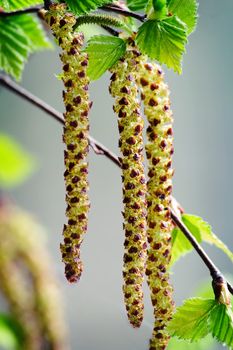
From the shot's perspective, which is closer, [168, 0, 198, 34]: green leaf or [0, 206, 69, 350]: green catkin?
[168, 0, 198, 34]: green leaf

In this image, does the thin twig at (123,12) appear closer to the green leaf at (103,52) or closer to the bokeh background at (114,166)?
the green leaf at (103,52)

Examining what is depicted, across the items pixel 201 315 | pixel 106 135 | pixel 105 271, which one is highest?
pixel 106 135

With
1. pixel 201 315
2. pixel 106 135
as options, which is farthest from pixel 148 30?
pixel 106 135

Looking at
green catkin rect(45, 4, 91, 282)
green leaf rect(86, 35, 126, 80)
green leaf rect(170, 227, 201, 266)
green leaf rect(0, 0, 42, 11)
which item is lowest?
green leaf rect(170, 227, 201, 266)

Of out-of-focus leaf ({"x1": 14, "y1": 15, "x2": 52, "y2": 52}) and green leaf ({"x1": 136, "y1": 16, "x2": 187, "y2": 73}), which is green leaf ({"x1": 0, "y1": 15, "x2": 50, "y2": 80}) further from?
green leaf ({"x1": 136, "y1": 16, "x2": 187, "y2": 73})

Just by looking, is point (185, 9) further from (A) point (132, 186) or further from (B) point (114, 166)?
(B) point (114, 166)

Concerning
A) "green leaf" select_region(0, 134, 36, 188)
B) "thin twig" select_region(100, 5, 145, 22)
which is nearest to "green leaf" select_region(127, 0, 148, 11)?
"thin twig" select_region(100, 5, 145, 22)

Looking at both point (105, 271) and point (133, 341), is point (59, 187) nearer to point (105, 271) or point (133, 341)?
point (105, 271)

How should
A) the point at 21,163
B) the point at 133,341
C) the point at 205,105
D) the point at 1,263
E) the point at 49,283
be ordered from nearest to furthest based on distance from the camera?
the point at 21,163
the point at 1,263
the point at 49,283
the point at 133,341
the point at 205,105
